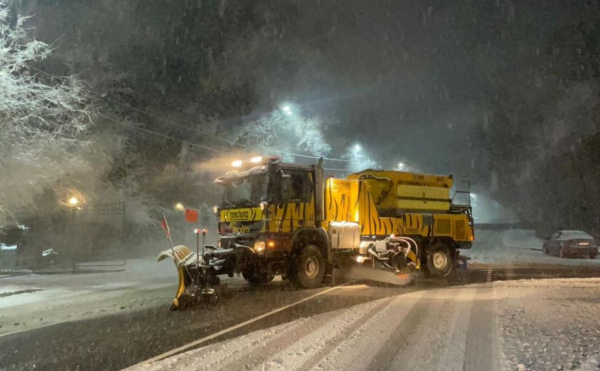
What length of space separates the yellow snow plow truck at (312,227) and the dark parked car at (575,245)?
1096 centimetres

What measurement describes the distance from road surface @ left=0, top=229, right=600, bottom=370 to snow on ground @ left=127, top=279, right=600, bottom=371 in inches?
0.7

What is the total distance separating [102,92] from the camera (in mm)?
24234

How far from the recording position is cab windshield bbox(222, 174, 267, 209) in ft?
40.8

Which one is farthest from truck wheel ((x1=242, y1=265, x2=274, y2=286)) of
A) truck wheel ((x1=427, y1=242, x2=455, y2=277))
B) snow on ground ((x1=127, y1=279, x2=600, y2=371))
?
truck wheel ((x1=427, y1=242, x2=455, y2=277))

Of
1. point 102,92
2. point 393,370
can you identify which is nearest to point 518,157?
point 102,92

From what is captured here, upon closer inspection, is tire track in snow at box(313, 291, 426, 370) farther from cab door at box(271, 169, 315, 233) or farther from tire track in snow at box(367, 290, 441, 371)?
cab door at box(271, 169, 315, 233)

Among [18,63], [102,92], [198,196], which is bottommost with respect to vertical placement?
[198,196]

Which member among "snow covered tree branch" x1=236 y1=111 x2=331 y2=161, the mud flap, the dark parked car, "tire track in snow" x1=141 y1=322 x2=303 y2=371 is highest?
"snow covered tree branch" x1=236 y1=111 x2=331 y2=161

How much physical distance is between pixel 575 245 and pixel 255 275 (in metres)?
17.3

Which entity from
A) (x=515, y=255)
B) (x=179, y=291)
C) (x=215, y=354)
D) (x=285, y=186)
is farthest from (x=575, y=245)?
(x=215, y=354)

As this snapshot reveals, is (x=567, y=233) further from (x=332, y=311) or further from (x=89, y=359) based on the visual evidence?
(x=89, y=359)

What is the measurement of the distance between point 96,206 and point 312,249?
15.3 metres

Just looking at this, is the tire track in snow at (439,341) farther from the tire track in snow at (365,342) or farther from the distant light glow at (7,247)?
the distant light glow at (7,247)

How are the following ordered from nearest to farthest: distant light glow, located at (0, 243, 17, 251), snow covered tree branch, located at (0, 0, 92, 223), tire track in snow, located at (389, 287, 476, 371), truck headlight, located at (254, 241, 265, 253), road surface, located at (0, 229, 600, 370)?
tire track in snow, located at (389, 287, 476, 371) → road surface, located at (0, 229, 600, 370) → truck headlight, located at (254, 241, 265, 253) → snow covered tree branch, located at (0, 0, 92, 223) → distant light glow, located at (0, 243, 17, 251)
